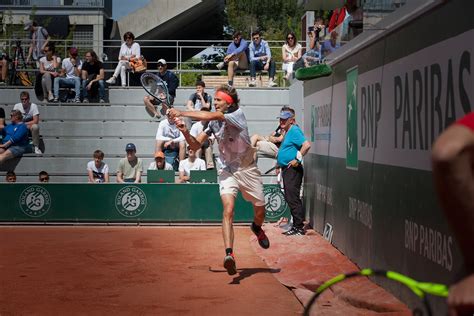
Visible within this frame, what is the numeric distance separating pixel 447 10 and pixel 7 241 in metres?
10.00

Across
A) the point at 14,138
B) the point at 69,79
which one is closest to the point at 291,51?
the point at 69,79

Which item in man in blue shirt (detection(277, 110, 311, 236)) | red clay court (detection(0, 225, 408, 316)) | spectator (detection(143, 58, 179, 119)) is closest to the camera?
red clay court (detection(0, 225, 408, 316))

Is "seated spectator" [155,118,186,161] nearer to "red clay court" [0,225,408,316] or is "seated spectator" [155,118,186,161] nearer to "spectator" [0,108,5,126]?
"red clay court" [0,225,408,316]

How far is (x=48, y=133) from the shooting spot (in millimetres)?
22734

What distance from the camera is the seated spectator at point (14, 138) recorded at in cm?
2077

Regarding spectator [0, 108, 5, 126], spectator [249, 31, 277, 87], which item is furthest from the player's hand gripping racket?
spectator [249, 31, 277, 87]

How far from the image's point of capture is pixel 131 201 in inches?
693

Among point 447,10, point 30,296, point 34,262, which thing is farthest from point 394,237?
point 34,262

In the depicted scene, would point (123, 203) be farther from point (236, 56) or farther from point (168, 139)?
point (236, 56)

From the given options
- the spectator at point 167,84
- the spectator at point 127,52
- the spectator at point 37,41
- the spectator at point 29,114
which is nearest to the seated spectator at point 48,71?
the spectator at point 29,114

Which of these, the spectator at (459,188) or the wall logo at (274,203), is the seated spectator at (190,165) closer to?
the wall logo at (274,203)

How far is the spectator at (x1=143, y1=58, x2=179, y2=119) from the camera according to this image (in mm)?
21094

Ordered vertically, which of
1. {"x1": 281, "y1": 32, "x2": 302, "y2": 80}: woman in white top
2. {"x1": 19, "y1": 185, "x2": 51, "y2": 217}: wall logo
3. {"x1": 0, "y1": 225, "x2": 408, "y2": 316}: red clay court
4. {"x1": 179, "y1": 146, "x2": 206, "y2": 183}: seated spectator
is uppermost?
{"x1": 281, "y1": 32, "x2": 302, "y2": 80}: woman in white top

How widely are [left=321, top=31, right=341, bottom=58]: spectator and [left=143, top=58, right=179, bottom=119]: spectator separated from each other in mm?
6704
